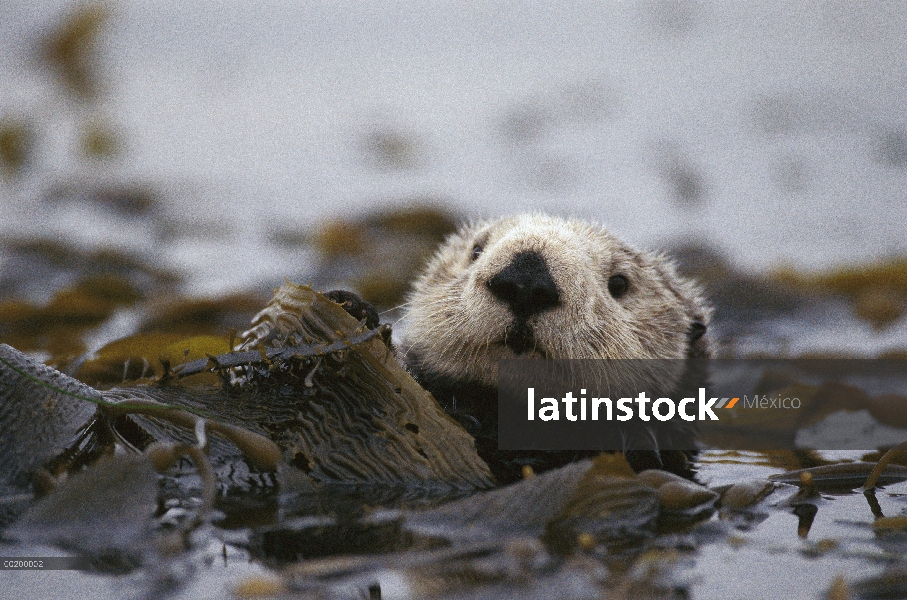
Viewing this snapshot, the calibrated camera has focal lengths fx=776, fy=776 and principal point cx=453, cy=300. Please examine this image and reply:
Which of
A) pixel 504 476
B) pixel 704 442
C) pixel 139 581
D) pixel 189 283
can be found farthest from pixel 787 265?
pixel 139 581

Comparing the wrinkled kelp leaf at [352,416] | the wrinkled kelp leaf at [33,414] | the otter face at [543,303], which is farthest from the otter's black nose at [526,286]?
the wrinkled kelp leaf at [33,414]

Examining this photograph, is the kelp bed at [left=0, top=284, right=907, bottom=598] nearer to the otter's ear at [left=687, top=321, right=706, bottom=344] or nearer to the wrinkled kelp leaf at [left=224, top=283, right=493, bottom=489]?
the wrinkled kelp leaf at [left=224, top=283, right=493, bottom=489]

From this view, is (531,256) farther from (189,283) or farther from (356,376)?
(189,283)

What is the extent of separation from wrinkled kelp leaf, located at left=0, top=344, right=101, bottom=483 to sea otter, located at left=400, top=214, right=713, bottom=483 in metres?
1.30

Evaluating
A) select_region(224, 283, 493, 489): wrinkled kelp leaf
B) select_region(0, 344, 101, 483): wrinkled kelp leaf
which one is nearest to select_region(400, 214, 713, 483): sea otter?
select_region(224, 283, 493, 489): wrinkled kelp leaf

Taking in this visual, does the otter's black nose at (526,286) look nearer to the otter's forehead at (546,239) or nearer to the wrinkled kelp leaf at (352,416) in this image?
the otter's forehead at (546,239)

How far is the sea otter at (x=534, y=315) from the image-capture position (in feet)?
8.96

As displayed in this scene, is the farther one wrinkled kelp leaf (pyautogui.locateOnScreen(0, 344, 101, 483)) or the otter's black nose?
the otter's black nose

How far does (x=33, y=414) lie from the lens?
235 centimetres

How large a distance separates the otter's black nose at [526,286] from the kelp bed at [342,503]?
0.44 m

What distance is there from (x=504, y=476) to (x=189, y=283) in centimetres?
545

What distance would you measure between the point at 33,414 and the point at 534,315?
162cm

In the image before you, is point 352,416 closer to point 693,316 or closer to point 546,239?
point 546,239

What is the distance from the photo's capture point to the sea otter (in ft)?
8.96
